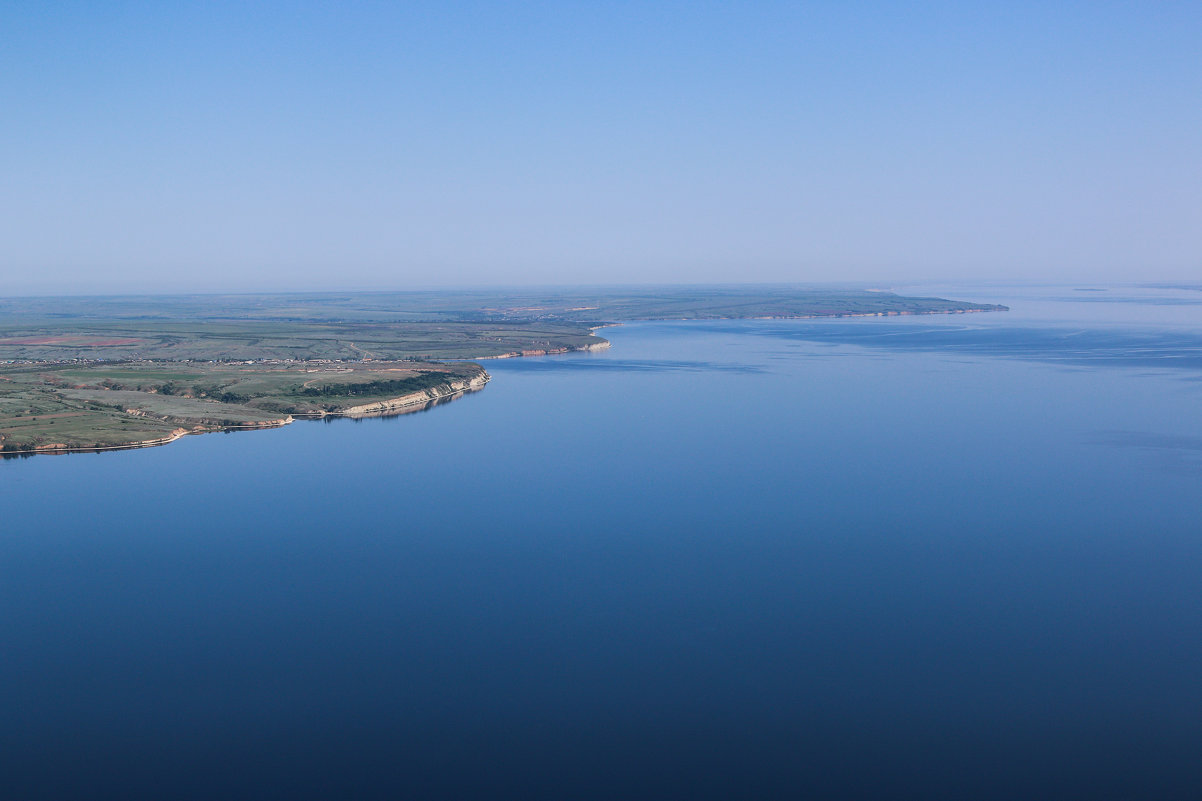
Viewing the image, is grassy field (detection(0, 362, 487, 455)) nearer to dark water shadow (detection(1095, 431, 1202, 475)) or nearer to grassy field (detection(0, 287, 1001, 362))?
grassy field (detection(0, 287, 1001, 362))

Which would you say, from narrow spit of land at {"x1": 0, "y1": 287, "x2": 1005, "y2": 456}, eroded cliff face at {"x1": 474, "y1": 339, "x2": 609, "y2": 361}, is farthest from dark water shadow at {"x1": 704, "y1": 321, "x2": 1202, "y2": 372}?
narrow spit of land at {"x1": 0, "y1": 287, "x2": 1005, "y2": 456}

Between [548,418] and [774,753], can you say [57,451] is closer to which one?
[548,418]

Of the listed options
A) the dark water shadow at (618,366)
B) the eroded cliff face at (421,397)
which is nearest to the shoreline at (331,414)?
the eroded cliff face at (421,397)

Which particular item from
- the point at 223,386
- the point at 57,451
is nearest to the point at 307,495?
the point at 57,451

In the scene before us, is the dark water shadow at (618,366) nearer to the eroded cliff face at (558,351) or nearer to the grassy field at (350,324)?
the eroded cliff face at (558,351)

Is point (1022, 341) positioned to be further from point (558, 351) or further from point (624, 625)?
point (624, 625)

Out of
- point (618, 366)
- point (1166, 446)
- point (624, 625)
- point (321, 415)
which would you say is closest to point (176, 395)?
point (321, 415)
